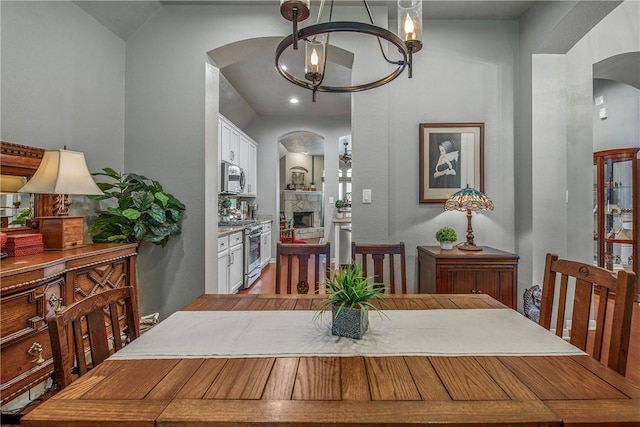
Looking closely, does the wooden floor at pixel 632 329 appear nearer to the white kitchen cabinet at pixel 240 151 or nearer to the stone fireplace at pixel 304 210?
the white kitchen cabinet at pixel 240 151

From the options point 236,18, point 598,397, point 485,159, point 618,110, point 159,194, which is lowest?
point 598,397

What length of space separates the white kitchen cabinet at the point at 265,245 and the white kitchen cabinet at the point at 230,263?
43.3 inches

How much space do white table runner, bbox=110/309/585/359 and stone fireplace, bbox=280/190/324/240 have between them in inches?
310

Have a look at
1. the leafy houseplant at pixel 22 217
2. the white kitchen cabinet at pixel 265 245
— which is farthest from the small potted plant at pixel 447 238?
the white kitchen cabinet at pixel 265 245

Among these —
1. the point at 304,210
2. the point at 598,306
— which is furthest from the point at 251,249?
the point at 304,210

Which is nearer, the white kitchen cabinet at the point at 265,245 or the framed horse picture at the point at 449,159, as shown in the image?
the framed horse picture at the point at 449,159

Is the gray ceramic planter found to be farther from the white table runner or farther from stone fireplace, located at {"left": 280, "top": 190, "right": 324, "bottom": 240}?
stone fireplace, located at {"left": 280, "top": 190, "right": 324, "bottom": 240}

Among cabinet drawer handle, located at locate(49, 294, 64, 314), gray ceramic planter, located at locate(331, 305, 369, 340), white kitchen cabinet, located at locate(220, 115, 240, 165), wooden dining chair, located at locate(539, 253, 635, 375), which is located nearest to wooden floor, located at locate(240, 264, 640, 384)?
wooden dining chair, located at locate(539, 253, 635, 375)

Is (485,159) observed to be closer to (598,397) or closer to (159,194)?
(598,397)

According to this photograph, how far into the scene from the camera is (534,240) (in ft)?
9.00

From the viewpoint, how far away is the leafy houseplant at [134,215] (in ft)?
7.97

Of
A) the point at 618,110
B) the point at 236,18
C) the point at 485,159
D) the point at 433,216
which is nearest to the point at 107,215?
the point at 236,18

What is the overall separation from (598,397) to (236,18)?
3.27 metres

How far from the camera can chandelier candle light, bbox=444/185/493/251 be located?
8.38ft
